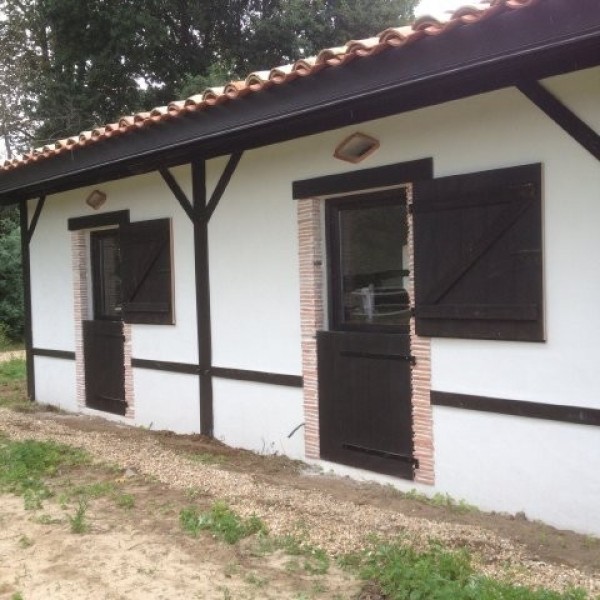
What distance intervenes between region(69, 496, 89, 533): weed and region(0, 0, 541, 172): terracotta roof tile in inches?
114

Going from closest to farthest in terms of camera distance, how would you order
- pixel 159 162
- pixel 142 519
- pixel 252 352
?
pixel 142 519
pixel 252 352
pixel 159 162

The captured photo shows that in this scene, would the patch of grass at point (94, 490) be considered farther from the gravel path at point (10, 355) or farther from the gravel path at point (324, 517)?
the gravel path at point (10, 355)

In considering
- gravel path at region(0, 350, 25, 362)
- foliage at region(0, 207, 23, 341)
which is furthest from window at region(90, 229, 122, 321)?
foliage at region(0, 207, 23, 341)

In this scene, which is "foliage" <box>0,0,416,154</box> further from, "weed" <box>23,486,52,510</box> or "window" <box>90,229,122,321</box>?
"weed" <box>23,486,52,510</box>

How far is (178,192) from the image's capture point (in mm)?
6715

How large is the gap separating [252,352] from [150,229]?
1.84 metres

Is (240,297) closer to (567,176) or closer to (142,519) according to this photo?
(142,519)

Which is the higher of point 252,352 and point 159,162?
point 159,162

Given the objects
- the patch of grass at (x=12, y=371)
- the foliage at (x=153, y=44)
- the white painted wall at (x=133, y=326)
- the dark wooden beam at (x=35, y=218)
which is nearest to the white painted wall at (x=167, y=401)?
the white painted wall at (x=133, y=326)

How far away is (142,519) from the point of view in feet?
14.6

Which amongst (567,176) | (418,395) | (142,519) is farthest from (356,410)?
(567,176)

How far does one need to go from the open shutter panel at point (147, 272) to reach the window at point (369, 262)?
2.09 m

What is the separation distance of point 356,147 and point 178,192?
7.28 feet

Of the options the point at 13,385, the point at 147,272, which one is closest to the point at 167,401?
the point at 147,272
